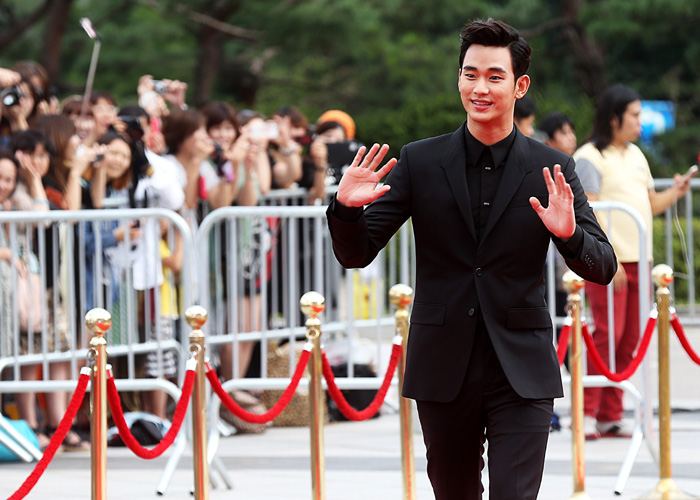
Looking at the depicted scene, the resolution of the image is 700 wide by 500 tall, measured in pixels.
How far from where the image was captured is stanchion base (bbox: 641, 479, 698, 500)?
640 cm

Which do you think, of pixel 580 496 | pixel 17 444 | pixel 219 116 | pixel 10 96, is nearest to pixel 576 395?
pixel 580 496

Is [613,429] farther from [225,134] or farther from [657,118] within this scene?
[657,118]

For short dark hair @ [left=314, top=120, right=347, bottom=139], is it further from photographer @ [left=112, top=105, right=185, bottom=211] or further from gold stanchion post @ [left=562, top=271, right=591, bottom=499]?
gold stanchion post @ [left=562, top=271, right=591, bottom=499]

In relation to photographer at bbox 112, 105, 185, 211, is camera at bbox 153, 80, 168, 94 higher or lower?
higher

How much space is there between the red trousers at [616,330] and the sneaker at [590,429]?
0.06 meters

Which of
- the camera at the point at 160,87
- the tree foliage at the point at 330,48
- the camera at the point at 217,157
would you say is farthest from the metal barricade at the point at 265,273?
the tree foliage at the point at 330,48

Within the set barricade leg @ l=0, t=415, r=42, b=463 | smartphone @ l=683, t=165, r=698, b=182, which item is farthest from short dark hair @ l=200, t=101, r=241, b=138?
smartphone @ l=683, t=165, r=698, b=182

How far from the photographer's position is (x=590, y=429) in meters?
8.32

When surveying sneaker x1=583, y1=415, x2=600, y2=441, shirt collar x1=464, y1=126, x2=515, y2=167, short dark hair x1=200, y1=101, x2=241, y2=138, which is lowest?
sneaker x1=583, y1=415, x2=600, y2=441

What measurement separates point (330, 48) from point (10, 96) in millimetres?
12275

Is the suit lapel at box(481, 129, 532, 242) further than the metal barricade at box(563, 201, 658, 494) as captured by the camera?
No

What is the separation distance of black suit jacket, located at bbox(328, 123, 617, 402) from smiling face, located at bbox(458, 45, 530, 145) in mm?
134

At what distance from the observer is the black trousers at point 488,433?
421 centimetres

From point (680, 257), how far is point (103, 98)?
27.1 feet
